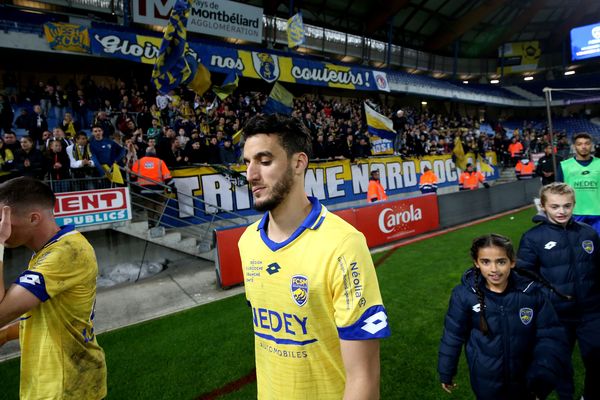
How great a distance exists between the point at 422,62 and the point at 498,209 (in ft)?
78.0

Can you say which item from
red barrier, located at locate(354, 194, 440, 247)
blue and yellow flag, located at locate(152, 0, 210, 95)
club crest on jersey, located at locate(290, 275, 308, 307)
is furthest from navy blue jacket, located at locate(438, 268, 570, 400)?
blue and yellow flag, located at locate(152, 0, 210, 95)

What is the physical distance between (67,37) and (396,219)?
552 inches

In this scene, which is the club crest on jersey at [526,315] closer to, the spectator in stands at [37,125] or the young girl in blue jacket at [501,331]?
the young girl in blue jacket at [501,331]

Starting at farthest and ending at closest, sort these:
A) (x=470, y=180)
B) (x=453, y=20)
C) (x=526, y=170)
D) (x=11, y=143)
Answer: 1. (x=453, y=20)
2. (x=526, y=170)
3. (x=470, y=180)
4. (x=11, y=143)

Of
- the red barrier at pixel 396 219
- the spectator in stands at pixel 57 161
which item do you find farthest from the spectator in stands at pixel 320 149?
the spectator in stands at pixel 57 161

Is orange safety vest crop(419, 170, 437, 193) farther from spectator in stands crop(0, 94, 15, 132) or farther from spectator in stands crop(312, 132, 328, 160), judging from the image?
spectator in stands crop(0, 94, 15, 132)

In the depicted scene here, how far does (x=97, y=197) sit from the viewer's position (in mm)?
8500

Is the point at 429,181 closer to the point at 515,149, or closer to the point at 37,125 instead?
the point at 515,149

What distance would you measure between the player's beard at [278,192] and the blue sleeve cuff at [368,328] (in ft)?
2.17

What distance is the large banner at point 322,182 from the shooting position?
11.5 metres

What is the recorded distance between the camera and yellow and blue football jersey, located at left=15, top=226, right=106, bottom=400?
223cm

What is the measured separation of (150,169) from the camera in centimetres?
998

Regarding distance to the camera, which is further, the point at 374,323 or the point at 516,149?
the point at 516,149

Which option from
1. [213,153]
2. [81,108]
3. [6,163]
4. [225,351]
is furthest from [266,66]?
[225,351]
